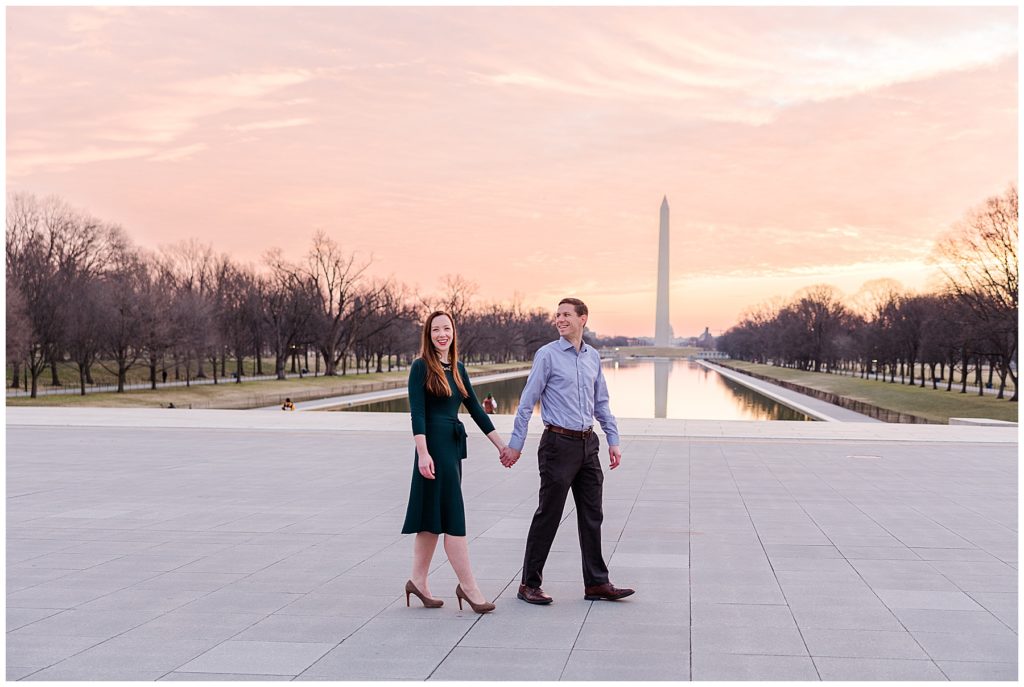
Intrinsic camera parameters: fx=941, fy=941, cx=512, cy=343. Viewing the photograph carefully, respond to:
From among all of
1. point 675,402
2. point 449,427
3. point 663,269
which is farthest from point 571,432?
point 663,269

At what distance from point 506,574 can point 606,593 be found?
109 cm

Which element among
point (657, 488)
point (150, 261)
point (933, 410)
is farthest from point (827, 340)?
point (657, 488)

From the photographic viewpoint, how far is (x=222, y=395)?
159ft

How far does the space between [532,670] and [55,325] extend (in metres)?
47.9

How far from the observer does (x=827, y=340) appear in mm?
101625

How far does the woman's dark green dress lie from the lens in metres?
5.75

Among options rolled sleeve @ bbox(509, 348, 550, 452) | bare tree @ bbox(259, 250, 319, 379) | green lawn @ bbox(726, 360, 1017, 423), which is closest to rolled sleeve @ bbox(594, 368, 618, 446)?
rolled sleeve @ bbox(509, 348, 550, 452)

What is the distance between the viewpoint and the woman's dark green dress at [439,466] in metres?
5.75

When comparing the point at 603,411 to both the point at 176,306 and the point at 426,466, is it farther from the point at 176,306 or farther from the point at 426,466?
the point at 176,306

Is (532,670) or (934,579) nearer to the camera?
(532,670)

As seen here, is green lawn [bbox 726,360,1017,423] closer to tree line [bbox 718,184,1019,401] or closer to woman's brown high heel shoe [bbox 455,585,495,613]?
tree line [bbox 718,184,1019,401]

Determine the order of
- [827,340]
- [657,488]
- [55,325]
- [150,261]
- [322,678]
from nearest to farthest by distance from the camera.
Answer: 1. [322,678]
2. [657,488]
3. [55,325]
4. [150,261]
5. [827,340]

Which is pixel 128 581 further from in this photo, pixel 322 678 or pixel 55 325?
pixel 55 325

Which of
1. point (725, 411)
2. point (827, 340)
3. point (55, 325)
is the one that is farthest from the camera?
point (827, 340)
